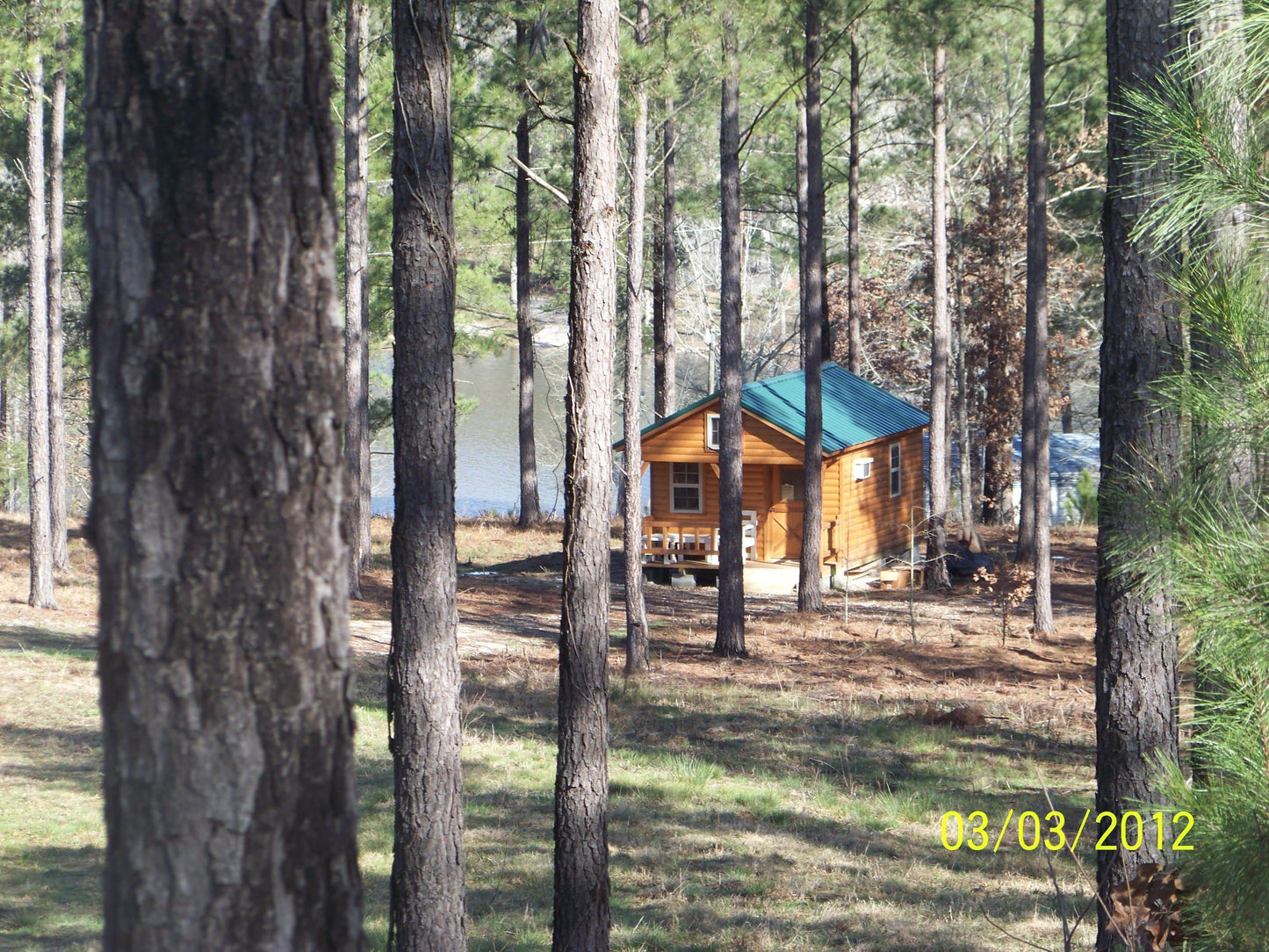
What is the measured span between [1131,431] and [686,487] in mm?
18767

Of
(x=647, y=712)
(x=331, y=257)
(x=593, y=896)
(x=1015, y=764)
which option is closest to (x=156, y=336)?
(x=331, y=257)

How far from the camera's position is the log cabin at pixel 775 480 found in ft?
71.6

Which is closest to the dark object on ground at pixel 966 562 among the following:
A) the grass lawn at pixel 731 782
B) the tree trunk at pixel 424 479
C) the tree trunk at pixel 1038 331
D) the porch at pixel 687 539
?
the porch at pixel 687 539

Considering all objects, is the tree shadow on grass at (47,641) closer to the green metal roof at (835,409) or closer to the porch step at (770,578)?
the green metal roof at (835,409)

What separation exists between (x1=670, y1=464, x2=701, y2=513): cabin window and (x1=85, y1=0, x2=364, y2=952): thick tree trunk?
69.7 ft

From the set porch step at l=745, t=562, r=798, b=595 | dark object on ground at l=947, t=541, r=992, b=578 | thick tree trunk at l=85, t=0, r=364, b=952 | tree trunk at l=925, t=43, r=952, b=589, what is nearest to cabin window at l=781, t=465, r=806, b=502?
porch step at l=745, t=562, r=798, b=595

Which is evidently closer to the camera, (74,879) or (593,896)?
(593,896)

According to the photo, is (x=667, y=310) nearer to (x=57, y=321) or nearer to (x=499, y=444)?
(x=57, y=321)

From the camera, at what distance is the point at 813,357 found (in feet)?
56.7

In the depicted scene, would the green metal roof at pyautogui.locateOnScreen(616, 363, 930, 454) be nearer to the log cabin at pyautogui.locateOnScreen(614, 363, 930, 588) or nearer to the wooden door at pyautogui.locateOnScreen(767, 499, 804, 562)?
the log cabin at pyautogui.locateOnScreen(614, 363, 930, 588)

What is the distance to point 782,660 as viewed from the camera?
14742mm

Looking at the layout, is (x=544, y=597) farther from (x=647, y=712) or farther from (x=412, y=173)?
(x=412, y=173)

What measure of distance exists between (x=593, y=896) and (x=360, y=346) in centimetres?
1436

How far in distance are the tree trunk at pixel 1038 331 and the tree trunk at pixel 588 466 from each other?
1116 cm
